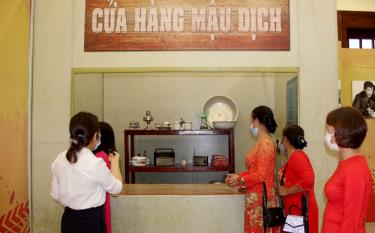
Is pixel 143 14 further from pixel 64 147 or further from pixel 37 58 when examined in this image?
pixel 64 147

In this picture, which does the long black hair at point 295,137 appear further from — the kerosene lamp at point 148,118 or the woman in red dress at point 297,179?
the kerosene lamp at point 148,118

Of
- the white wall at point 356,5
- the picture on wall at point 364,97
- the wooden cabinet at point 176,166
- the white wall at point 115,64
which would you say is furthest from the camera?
the white wall at point 356,5

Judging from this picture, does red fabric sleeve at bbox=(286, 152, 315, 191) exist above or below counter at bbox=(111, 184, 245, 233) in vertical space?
above

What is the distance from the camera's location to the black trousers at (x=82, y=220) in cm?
212

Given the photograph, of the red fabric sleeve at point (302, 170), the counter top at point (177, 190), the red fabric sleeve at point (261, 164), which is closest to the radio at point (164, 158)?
the counter top at point (177, 190)

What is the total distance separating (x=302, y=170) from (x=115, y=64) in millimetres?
1758

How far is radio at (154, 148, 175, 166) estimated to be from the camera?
15.3 ft

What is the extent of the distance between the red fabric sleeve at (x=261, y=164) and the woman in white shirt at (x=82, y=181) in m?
0.98

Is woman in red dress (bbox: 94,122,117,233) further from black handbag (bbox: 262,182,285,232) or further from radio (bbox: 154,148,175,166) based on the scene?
radio (bbox: 154,148,175,166)

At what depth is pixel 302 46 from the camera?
3.20 meters

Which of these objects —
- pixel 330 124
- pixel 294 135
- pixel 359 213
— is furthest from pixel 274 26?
pixel 359 213

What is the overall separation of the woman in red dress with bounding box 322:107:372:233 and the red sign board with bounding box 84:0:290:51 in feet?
4.66

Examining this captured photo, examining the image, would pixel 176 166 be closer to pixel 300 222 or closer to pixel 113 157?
pixel 113 157

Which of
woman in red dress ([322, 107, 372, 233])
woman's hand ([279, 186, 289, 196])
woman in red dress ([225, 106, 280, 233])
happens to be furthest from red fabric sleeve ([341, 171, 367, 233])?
woman in red dress ([225, 106, 280, 233])
